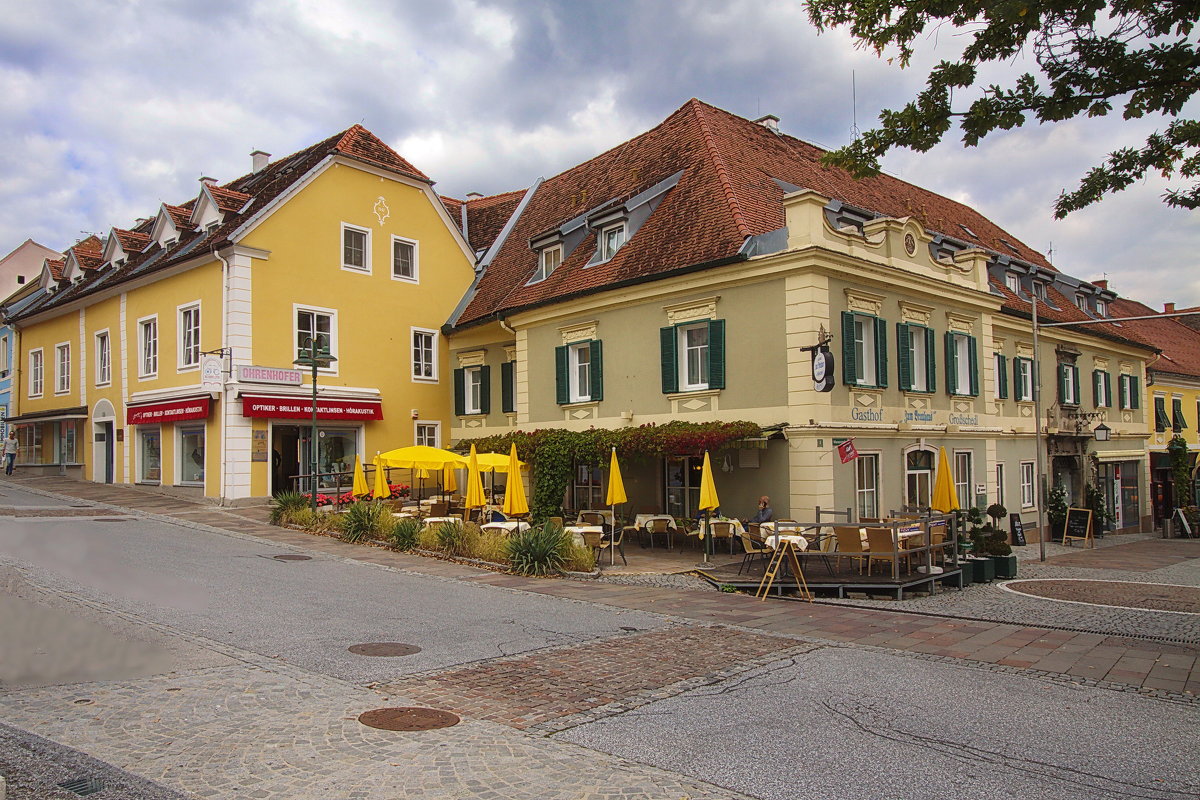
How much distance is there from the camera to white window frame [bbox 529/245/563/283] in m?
25.2

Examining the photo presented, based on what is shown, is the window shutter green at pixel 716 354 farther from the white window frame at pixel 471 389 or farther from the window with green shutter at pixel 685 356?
the white window frame at pixel 471 389

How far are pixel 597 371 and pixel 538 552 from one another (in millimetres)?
7588

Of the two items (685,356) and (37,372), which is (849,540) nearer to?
(685,356)

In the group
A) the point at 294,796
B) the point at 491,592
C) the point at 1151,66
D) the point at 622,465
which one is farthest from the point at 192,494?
the point at 1151,66

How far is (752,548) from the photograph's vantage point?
16.1 m

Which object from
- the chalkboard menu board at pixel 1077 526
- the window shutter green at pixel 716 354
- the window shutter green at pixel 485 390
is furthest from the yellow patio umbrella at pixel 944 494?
the window shutter green at pixel 485 390

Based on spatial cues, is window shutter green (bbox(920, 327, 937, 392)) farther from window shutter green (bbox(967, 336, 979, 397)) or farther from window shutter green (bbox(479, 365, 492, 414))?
window shutter green (bbox(479, 365, 492, 414))

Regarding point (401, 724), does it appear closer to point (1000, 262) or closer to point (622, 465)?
point (622, 465)

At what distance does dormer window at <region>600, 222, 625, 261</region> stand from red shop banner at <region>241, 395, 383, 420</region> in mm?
8532

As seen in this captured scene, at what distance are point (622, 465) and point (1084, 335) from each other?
18.1 meters

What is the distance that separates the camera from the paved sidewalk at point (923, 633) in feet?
29.6

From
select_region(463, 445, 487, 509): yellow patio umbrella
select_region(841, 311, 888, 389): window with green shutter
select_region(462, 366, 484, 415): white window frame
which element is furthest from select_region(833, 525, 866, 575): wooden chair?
select_region(462, 366, 484, 415): white window frame

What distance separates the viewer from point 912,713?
728 centimetres

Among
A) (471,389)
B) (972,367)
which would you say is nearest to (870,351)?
(972,367)
